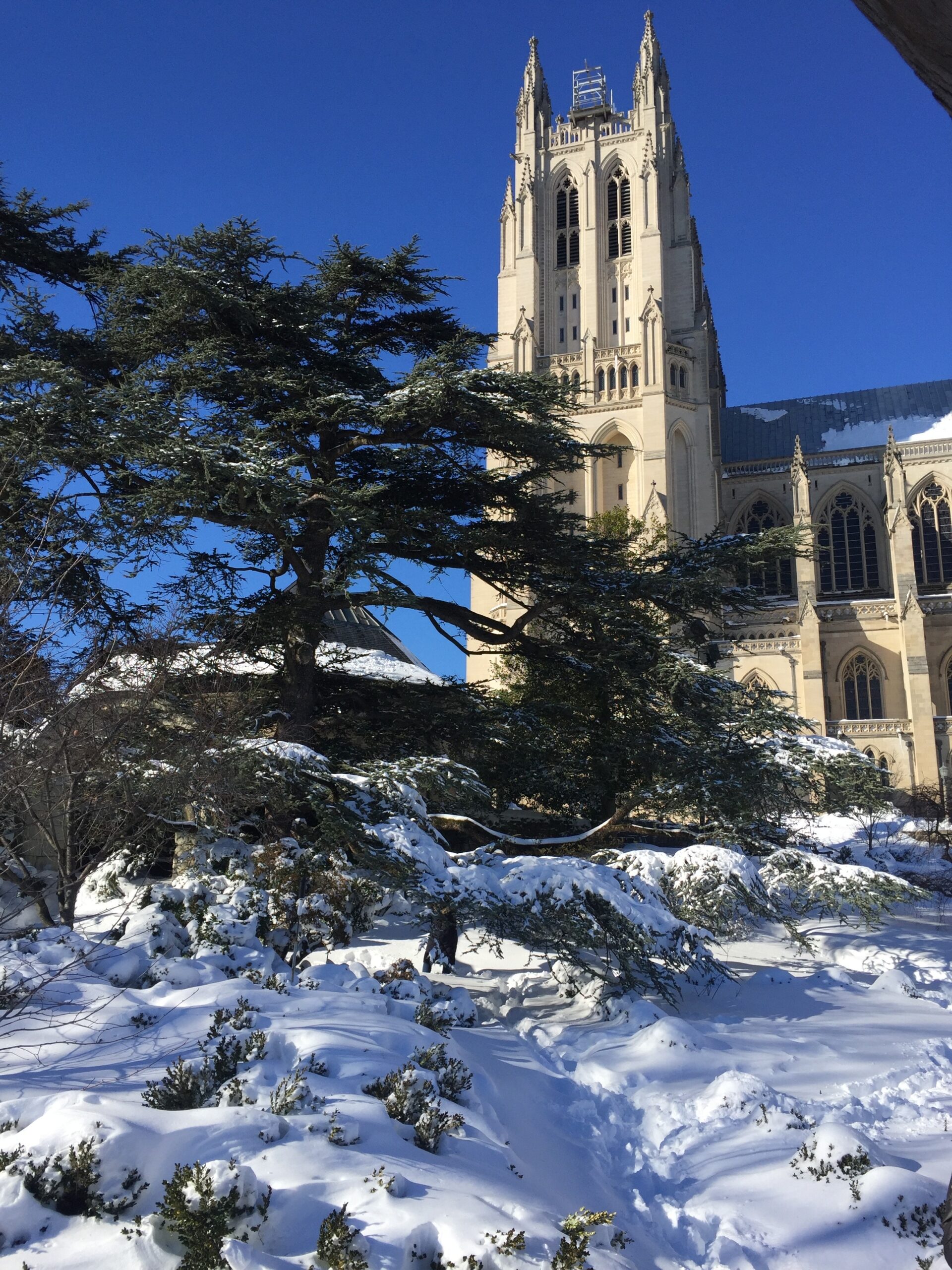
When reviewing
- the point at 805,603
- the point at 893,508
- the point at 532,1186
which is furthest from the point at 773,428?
the point at 532,1186

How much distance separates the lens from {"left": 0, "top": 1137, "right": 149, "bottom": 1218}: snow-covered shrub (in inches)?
140

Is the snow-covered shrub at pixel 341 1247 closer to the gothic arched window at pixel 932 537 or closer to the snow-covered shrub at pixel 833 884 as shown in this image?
the snow-covered shrub at pixel 833 884

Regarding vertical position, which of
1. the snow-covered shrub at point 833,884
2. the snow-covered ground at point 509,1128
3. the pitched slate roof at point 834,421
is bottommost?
the snow-covered ground at point 509,1128

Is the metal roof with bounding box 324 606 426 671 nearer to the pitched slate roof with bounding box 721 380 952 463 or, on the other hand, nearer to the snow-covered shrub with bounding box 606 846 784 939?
the snow-covered shrub with bounding box 606 846 784 939

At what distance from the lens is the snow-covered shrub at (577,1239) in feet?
11.0

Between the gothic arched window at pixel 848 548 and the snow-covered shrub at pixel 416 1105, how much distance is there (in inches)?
1570

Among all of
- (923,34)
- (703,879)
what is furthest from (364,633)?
(923,34)

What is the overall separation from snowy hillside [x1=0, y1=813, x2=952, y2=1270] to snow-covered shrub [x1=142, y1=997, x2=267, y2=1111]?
1 centimetres

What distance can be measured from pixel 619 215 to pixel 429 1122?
45711 mm

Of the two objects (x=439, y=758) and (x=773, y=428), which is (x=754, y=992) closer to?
(x=439, y=758)

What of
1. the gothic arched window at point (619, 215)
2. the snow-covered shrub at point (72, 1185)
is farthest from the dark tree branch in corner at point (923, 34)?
the gothic arched window at point (619, 215)

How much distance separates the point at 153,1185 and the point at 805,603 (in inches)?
1418

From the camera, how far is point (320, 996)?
6020mm

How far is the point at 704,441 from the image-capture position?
Result: 133 feet
